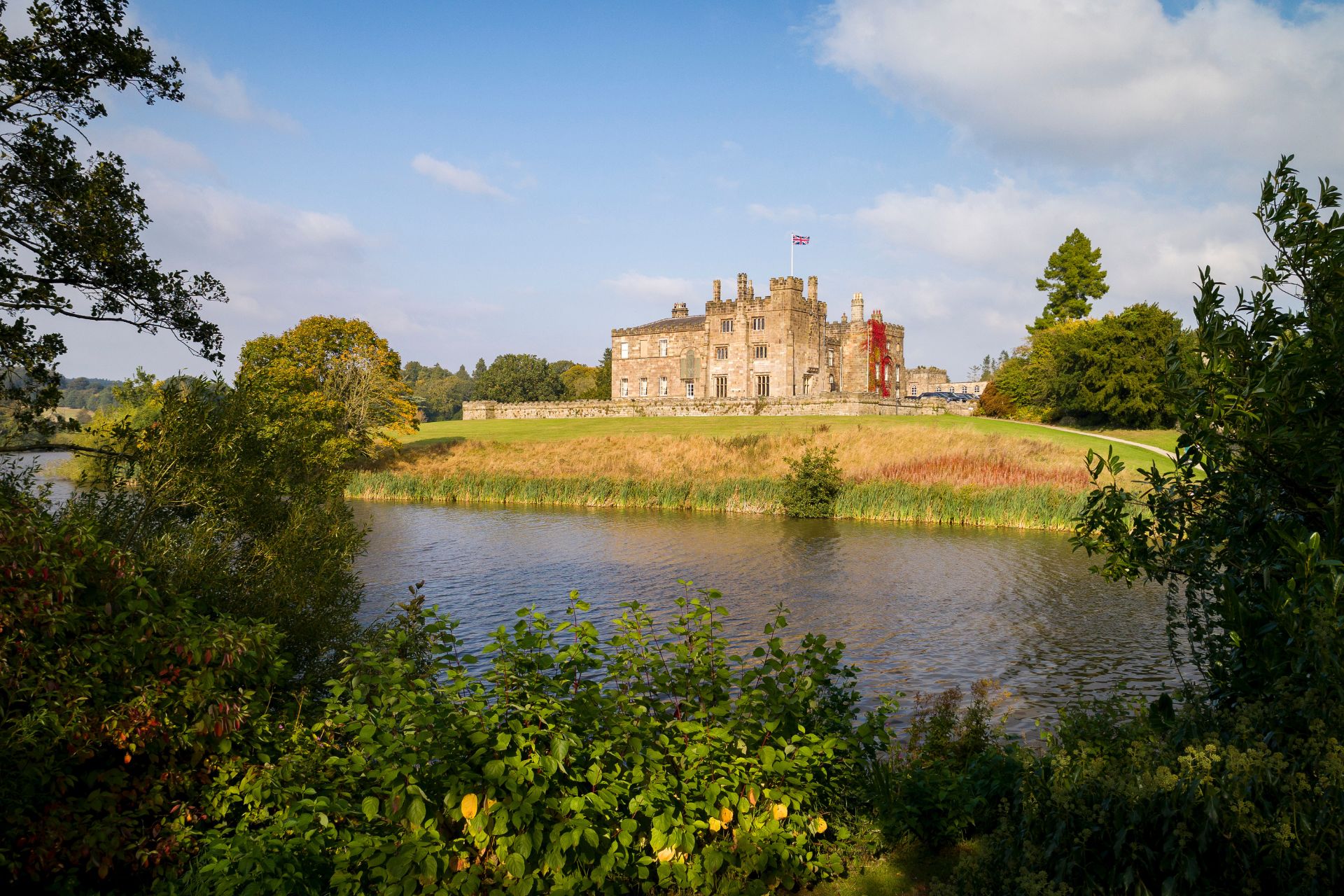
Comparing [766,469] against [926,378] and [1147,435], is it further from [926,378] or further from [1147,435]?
[926,378]

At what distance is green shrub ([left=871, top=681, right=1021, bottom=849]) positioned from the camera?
6.94 metres

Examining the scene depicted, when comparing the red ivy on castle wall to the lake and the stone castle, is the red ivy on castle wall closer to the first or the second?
the stone castle

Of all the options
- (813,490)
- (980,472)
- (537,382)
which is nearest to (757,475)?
(813,490)

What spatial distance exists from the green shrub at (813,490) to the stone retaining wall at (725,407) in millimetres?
26557

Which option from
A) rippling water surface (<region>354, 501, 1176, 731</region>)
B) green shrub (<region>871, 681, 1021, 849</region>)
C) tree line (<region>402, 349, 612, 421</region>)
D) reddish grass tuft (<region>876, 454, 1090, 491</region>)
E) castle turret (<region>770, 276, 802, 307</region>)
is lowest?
rippling water surface (<region>354, 501, 1176, 731</region>)

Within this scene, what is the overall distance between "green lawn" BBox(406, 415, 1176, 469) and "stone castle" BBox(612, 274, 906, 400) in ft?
28.8

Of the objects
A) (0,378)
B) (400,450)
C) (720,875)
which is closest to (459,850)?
(720,875)

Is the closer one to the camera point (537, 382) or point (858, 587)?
point (858, 587)

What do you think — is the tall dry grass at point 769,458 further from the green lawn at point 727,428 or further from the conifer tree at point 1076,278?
the conifer tree at point 1076,278

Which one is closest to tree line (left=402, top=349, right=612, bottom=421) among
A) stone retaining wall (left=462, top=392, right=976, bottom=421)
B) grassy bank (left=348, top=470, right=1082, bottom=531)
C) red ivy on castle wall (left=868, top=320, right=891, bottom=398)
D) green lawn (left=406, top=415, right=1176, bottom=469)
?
stone retaining wall (left=462, top=392, right=976, bottom=421)

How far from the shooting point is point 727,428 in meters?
58.6

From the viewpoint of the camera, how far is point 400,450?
56.6 m

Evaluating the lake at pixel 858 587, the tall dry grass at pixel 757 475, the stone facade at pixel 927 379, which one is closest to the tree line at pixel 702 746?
the lake at pixel 858 587

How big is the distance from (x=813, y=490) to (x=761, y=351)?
39970mm
